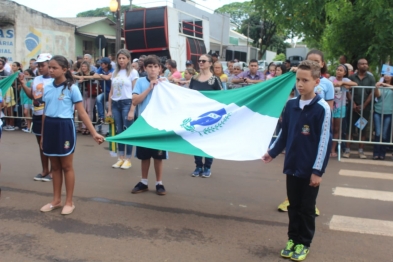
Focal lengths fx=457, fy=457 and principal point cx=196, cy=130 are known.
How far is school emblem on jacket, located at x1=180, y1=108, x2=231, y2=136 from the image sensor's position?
5723 millimetres

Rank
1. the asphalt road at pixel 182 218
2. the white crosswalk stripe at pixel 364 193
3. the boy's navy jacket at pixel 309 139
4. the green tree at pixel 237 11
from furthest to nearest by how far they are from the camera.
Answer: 1. the green tree at pixel 237 11
2. the white crosswalk stripe at pixel 364 193
3. the asphalt road at pixel 182 218
4. the boy's navy jacket at pixel 309 139

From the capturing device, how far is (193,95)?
627 centimetres

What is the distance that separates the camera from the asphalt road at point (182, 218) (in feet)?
14.9

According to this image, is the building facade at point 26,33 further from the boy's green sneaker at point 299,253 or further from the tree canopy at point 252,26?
the tree canopy at point 252,26

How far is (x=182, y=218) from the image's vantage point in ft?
18.2

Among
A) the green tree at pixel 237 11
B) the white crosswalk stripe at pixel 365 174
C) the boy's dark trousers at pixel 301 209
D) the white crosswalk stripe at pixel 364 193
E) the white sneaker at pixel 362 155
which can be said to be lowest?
the white crosswalk stripe at pixel 364 193

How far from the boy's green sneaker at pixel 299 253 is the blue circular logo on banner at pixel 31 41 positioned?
21575mm

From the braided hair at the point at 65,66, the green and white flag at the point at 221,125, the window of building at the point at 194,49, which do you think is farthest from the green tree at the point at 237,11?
the braided hair at the point at 65,66

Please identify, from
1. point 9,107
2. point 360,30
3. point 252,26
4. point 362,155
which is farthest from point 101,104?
point 252,26

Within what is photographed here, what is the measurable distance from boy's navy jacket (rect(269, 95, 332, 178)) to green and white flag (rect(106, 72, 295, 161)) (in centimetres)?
98

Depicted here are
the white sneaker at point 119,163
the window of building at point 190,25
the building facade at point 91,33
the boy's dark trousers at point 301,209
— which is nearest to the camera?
the boy's dark trousers at point 301,209

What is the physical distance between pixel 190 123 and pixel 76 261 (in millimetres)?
2283

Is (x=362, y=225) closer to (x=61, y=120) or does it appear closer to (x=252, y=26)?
(x=61, y=120)

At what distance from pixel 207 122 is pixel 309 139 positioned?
1.78 metres
